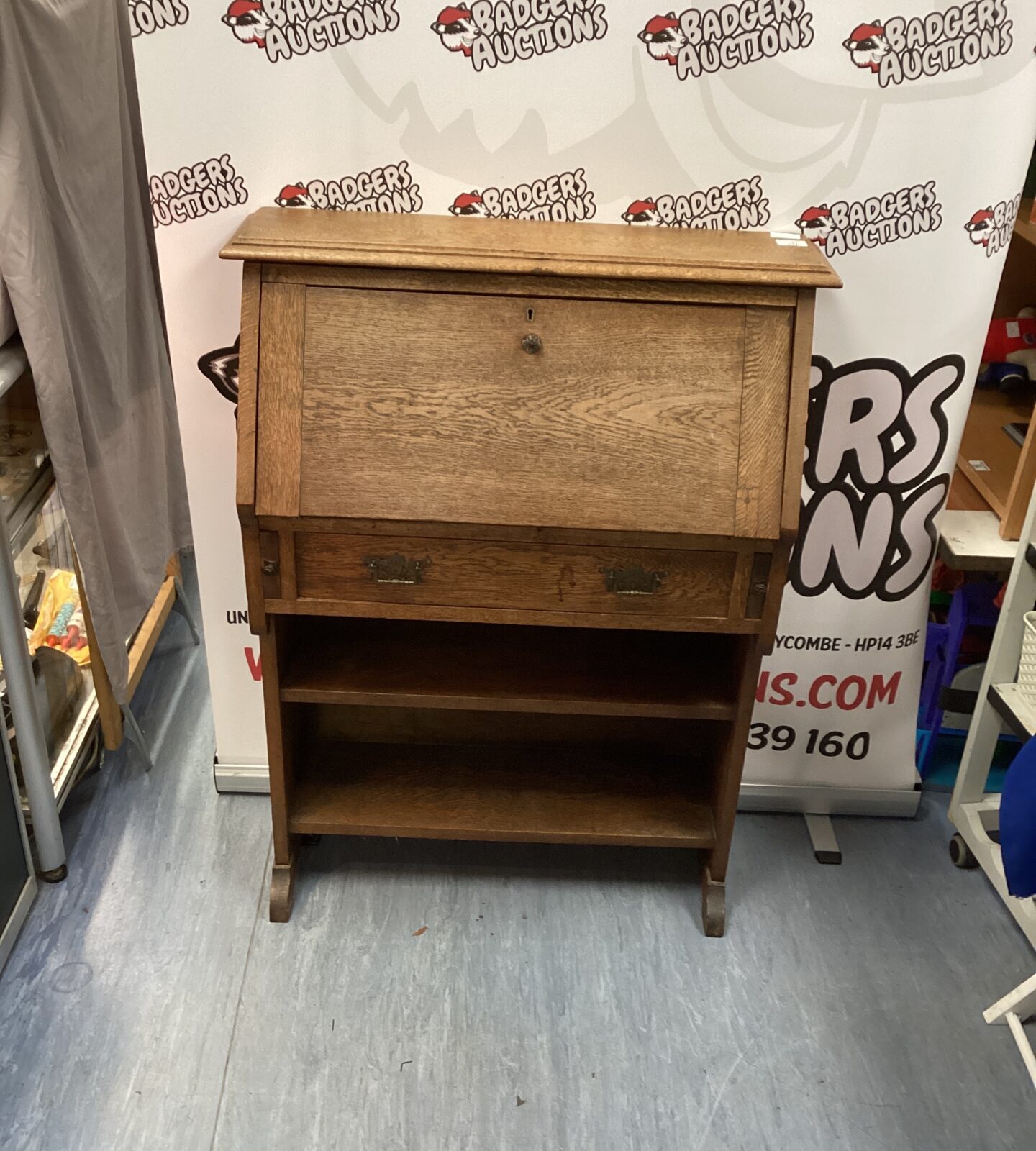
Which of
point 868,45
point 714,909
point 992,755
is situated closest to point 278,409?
point 868,45

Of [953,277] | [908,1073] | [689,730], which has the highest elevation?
[953,277]

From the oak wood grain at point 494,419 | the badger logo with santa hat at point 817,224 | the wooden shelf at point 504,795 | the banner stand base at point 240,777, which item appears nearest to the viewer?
the oak wood grain at point 494,419

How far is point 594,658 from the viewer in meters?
2.17

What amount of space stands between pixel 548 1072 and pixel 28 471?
1.51 m

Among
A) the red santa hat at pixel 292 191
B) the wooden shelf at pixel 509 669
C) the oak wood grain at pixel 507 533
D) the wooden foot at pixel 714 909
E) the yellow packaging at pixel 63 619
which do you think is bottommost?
the wooden foot at pixel 714 909

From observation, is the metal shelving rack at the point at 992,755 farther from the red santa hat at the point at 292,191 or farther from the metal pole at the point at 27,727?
the metal pole at the point at 27,727

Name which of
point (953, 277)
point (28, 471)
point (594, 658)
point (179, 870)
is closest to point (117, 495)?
point (28, 471)

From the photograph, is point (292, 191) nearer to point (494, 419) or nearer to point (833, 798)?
point (494, 419)

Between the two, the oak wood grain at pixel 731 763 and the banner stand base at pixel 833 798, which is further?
the banner stand base at pixel 833 798

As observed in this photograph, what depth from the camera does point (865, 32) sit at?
183cm

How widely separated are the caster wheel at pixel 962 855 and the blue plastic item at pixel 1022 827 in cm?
72

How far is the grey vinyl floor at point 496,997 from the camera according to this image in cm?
188

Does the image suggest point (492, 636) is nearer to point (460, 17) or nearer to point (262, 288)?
point (262, 288)

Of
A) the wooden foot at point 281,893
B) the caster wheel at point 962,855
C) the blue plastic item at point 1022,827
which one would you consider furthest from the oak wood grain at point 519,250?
the caster wheel at point 962,855
